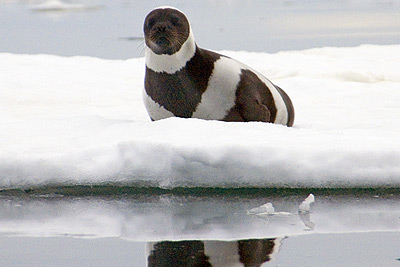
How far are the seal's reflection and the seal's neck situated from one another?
2313 millimetres

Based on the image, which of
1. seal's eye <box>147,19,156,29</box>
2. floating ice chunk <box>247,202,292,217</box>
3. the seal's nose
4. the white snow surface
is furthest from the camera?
seal's eye <box>147,19,156,29</box>

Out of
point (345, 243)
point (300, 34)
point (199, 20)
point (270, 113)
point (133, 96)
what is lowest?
point (345, 243)

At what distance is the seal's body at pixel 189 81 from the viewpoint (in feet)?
18.0

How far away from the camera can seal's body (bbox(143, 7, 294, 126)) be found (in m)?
5.48

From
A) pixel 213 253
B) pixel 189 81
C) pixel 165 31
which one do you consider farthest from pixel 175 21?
pixel 213 253

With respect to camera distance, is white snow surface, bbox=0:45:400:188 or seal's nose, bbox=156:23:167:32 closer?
white snow surface, bbox=0:45:400:188

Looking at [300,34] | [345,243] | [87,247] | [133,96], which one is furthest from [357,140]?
[300,34]

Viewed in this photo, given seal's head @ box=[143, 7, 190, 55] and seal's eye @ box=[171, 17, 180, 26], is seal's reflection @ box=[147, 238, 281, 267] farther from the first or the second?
seal's eye @ box=[171, 17, 180, 26]

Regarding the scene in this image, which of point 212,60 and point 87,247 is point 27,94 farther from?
point 87,247

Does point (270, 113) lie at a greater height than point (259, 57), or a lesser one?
lesser

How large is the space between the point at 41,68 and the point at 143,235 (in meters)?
6.04

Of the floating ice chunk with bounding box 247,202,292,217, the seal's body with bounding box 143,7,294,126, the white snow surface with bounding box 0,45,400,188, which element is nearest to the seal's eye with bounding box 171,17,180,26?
the seal's body with bounding box 143,7,294,126

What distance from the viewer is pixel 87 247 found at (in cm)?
335

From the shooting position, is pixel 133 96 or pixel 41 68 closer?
pixel 133 96
